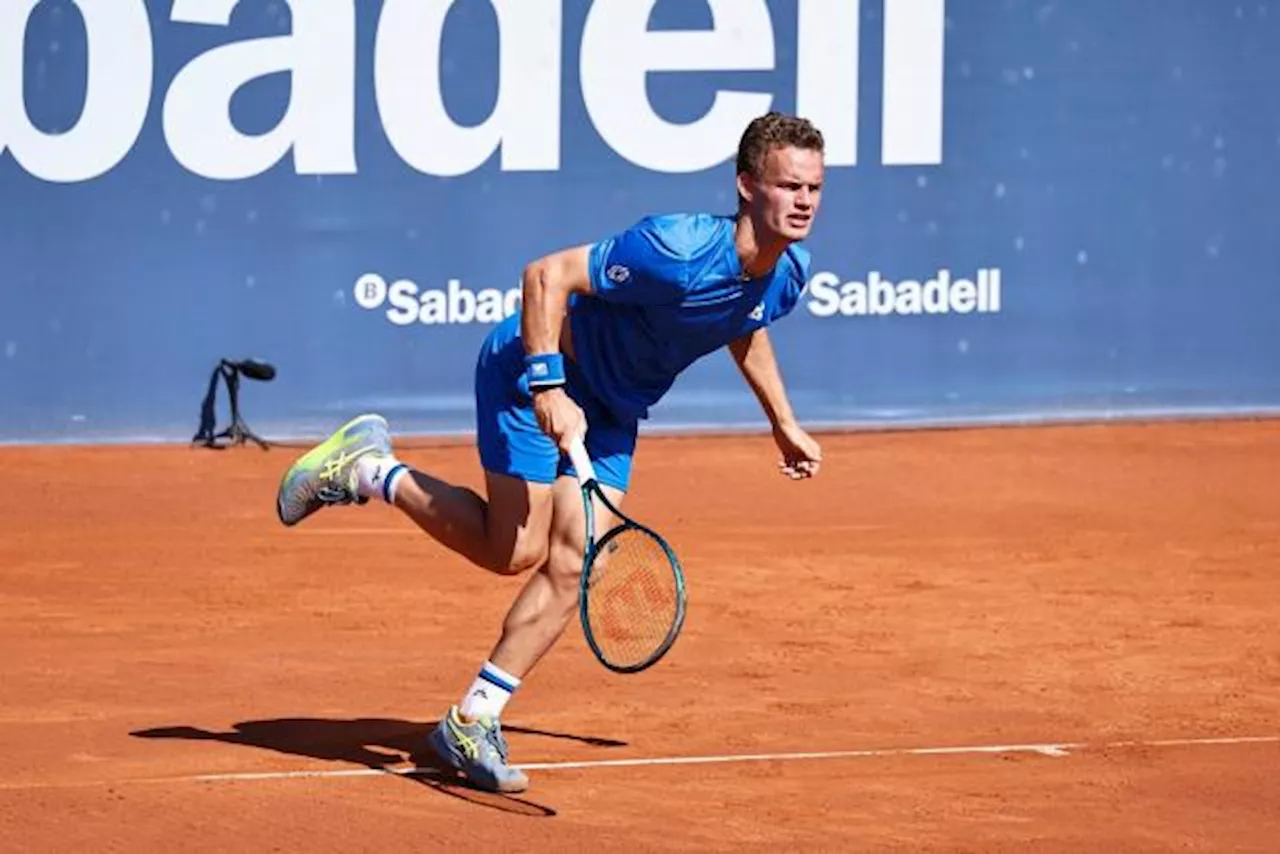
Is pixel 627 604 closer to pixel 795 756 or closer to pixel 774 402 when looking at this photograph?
pixel 795 756

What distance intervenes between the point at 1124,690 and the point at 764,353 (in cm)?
185

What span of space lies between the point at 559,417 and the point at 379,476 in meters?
1.14

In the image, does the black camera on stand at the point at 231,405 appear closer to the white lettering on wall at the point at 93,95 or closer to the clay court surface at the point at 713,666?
the clay court surface at the point at 713,666

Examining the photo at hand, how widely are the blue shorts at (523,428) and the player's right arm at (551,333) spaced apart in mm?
341

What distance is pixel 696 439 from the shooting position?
13.9m

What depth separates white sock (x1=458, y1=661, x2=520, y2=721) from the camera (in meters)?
6.77

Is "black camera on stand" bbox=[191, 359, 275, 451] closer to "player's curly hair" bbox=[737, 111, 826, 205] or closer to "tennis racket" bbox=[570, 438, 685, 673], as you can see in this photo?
"tennis racket" bbox=[570, 438, 685, 673]

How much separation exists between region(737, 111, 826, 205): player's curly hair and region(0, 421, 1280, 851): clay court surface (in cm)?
164

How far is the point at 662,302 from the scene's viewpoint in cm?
659

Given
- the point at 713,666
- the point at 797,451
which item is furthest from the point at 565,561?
the point at 713,666

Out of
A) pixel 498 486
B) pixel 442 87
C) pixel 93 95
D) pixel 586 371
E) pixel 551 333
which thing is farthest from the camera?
pixel 442 87

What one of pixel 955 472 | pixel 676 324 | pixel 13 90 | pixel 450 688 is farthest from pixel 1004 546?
pixel 13 90

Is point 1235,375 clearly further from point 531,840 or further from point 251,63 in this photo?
point 531,840

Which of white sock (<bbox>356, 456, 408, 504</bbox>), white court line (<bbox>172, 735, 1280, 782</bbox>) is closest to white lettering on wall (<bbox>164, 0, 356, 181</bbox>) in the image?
white sock (<bbox>356, 456, 408, 504</bbox>)
